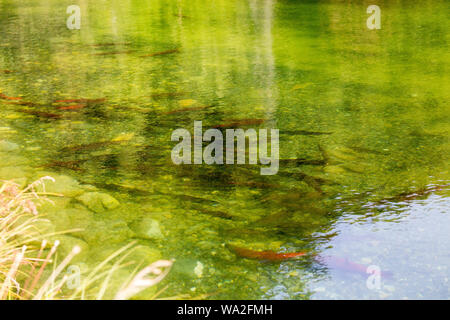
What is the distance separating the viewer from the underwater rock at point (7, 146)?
2.80 m

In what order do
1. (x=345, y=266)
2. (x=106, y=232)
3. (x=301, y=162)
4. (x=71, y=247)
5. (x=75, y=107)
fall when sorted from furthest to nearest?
(x=75, y=107)
(x=301, y=162)
(x=106, y=232)
(x=71, y=247)
(x=345, y=266)

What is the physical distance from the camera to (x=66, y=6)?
27.7 ft

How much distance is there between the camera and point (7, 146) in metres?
2.84

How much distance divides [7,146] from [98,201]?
2.93ft

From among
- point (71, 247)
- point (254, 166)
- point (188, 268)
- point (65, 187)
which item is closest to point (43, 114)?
point (65, 187)

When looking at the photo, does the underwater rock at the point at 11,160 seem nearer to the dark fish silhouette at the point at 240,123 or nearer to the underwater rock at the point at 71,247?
the underwater rock at the point at 71,247

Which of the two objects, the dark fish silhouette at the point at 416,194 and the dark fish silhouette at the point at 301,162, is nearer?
the dark fish silhouette at the point at 416,194

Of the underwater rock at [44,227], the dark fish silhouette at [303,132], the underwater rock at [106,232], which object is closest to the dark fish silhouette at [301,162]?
the dark fish silhouette at [303,132]

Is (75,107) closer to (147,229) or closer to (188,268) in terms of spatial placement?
(147,229)

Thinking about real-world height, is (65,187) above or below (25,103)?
below

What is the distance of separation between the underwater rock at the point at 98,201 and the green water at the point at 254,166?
0.03 meters
